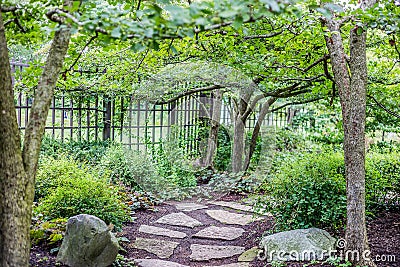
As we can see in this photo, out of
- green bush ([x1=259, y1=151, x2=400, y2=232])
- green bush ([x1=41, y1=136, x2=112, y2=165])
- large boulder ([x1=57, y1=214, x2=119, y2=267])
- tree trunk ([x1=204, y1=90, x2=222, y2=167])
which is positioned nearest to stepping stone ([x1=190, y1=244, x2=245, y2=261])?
green bush ([x1=259, y1=151, x2=400, y2=232])

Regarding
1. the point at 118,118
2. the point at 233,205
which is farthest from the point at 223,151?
the point at 233,205

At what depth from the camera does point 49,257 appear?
→ 10.2ft

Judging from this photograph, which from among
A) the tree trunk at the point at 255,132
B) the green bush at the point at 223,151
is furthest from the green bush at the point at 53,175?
the green bush at the point at 223,151

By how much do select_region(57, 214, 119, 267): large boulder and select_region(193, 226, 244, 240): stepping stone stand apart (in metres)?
1.52

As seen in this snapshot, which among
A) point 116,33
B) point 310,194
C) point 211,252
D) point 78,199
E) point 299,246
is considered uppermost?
point 116,33

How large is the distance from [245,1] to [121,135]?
5975mm

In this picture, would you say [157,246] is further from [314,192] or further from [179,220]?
[314,192]

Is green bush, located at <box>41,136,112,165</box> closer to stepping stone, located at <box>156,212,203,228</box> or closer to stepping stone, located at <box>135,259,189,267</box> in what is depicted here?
stepping stone, located at <box>156,212,203,228</box>

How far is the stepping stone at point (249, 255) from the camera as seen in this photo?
357cm

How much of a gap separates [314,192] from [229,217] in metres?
1.85

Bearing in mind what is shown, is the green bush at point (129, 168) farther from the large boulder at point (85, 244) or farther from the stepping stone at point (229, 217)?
the large boulder at point (85, 244)

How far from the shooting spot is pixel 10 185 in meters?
1.77

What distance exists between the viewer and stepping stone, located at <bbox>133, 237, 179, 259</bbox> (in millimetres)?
3823

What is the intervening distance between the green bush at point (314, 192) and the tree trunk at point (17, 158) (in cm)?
245
